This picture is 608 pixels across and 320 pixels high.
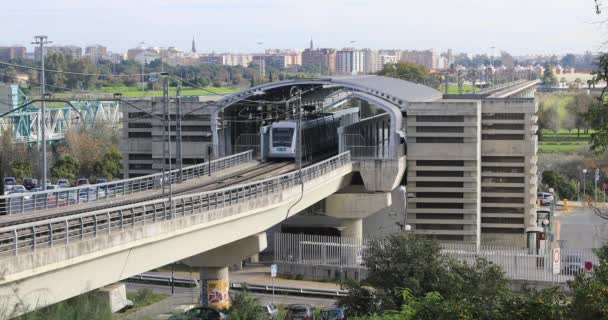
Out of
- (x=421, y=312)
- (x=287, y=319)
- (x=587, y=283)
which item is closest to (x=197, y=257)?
(x=287, y=319)

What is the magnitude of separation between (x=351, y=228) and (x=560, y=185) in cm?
3625

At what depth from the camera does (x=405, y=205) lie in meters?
59.6

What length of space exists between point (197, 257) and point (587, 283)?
2515cm

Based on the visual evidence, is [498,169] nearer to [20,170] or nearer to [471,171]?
[471,171]

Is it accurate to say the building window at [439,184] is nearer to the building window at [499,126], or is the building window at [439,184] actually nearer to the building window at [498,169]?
the building window at [498,169]

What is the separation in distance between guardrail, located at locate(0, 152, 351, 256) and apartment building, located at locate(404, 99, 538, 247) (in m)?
9.89

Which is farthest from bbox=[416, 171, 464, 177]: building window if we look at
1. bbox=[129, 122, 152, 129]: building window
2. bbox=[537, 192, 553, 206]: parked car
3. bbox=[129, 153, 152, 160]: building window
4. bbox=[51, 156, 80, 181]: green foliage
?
bbox=[51, 156, 80, 181]: green foliage

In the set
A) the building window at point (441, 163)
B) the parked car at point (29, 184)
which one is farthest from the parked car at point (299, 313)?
the parked car at point (29, 184)

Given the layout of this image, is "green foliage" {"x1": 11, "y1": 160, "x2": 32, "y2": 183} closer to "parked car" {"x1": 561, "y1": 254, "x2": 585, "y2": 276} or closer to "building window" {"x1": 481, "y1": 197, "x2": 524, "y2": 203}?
"building window" {"x1": 481, "y1": 197, "x2": 524, "y2": 203}

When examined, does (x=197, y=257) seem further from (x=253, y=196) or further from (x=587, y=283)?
(x=587, y=283)

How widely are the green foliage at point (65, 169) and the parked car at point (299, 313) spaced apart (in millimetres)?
42715

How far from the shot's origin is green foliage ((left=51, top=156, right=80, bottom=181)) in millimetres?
79938

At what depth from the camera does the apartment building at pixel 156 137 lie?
66.5 metres

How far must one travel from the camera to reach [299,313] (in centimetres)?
3988
